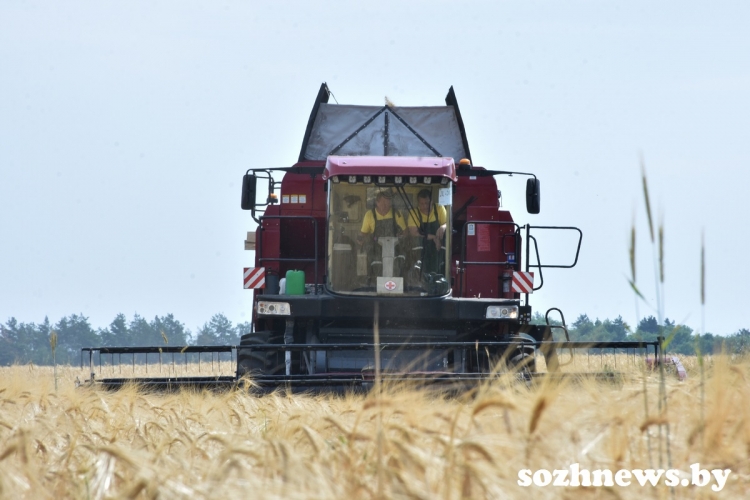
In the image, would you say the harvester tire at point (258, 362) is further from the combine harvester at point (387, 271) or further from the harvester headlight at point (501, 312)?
the harvester headlight at point (501, 312)

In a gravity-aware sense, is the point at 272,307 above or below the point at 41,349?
above

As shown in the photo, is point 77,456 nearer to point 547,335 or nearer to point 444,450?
point 444,450

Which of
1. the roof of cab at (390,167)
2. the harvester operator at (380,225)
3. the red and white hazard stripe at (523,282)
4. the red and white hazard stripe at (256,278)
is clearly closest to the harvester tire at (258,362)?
the red and white hazard stripe at (256,278)

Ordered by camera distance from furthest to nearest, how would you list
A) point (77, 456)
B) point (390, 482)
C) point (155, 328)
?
point (155, 328), point (77, 456), point (390, 482)

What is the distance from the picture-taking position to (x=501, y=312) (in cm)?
1081

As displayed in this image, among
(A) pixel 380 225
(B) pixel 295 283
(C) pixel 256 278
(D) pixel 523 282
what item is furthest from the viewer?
(C) pixel 256 278

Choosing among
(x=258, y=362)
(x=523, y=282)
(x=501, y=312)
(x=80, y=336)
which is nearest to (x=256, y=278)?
(x=258, y=362)

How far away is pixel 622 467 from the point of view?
3.26 m

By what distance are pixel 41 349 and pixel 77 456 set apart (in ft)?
432

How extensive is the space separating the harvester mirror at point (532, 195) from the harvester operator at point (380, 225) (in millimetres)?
1536

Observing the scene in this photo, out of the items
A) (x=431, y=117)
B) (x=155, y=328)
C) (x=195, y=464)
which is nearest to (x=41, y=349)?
(x=155, y=328)

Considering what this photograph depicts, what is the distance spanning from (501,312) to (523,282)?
0.78 meters

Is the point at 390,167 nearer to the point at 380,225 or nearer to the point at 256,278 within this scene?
the point at 380,225

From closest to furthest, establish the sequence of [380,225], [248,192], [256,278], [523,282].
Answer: [380,225], [248,192], [523,282], [256,278]
